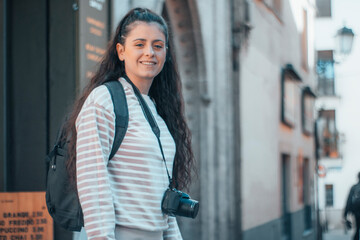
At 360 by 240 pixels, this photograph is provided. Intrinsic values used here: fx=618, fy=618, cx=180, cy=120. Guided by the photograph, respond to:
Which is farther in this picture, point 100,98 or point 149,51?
point 149,51

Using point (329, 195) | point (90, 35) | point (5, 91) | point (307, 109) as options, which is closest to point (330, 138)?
point (329, 195)

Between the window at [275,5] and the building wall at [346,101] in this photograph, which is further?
the building wall at [346,101]

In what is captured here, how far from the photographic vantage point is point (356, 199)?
415 inches

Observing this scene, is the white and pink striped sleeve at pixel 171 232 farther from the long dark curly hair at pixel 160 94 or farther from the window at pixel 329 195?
the window at pixel 329 195

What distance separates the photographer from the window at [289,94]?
562 inches

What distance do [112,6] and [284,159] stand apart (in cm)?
1043

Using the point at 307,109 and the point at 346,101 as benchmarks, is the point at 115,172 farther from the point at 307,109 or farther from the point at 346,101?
the point at 346,101

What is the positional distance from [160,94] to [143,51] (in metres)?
0.37

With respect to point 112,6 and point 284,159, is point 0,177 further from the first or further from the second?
point 284,159

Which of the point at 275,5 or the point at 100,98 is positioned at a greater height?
the point at 275,5

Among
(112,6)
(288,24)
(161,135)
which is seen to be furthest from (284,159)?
(161,135)

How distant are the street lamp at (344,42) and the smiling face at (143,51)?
517 inches

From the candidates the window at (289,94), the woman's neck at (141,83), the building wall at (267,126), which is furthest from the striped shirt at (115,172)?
the window at (289,94)

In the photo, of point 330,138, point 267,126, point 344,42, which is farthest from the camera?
point 330,138
